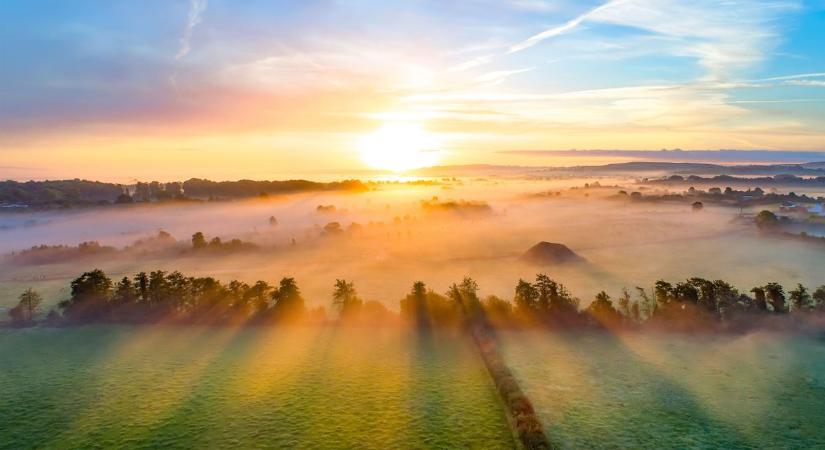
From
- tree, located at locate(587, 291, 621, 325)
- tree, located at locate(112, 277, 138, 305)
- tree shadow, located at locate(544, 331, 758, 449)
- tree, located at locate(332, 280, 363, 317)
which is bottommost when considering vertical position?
tree shadow, located at locate(544, 331, 758, 449)

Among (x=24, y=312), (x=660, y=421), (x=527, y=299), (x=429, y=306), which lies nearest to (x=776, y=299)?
(x=527, y=299)

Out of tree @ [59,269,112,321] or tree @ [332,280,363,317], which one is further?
tree @ [332,280,363,317]

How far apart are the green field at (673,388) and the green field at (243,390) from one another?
8.73 m

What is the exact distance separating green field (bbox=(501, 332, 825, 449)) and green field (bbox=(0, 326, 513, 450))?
873 centimetres

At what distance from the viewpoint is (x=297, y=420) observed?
58.2 metres

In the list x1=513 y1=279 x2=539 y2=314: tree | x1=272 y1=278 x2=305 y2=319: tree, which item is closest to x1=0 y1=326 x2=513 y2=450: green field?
x1=272 y1=278 x2=305 y2=319: tree

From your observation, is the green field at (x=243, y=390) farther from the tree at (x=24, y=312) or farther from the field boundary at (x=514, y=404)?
the tree at (x=24, y=312)

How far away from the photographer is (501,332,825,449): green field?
5472 cm

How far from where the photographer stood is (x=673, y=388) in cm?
6681

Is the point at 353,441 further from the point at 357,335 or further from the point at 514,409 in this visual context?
the point at 357,335

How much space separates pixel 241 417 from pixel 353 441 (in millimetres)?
15380

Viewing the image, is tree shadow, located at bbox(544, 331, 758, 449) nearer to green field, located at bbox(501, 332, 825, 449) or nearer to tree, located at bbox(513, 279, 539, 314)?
green field, located at bbox(501, 332, 825, 449)

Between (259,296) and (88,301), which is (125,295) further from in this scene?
(259,296)

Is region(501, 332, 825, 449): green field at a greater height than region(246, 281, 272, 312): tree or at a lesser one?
lesser
